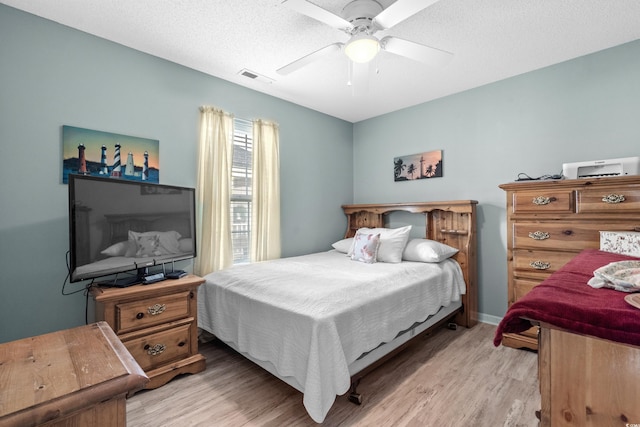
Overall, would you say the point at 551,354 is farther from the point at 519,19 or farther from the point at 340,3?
the point at 519,19

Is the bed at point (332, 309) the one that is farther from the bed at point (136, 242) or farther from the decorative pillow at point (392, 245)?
the bed at point (136, 242)

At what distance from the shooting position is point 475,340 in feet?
8.90

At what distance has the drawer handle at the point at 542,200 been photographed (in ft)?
7.56

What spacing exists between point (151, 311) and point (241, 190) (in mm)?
1492

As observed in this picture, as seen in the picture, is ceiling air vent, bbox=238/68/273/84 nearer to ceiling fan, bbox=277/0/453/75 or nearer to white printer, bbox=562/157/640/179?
ceiling fan, bbox=277/0/453/75

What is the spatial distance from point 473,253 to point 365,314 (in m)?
1.87

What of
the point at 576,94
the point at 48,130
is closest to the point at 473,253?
the point at 576,94

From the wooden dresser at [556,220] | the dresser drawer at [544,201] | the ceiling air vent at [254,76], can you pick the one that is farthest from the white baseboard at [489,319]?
the ceiling air vent at [254,76]

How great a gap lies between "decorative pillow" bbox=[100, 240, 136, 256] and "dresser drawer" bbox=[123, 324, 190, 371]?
1.87 feet

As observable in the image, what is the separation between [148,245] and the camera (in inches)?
84.5

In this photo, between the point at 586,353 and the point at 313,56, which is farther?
the point at 313,56

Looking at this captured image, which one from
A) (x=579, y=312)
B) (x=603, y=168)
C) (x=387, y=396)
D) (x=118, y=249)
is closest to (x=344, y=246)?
(x=387, y=396)

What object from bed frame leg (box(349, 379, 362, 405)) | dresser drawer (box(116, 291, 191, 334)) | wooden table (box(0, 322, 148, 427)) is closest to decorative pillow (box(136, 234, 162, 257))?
dresser drawer (box(116, 291, 191, 334))

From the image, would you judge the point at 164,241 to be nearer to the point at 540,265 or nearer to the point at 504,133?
the point at 540,265
